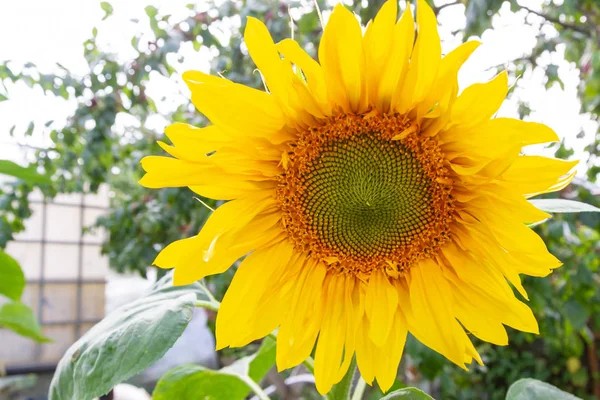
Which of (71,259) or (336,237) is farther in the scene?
(71,259)

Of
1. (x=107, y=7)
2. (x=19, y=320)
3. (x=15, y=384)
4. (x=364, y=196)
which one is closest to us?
(x=364, y=196)

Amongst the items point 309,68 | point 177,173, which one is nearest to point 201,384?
point 177,173

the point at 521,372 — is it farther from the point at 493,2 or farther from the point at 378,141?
the point at 378,141

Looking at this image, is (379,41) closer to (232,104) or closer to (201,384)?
(232,104)

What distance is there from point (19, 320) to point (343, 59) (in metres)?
0.62

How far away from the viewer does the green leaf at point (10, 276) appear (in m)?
0.72

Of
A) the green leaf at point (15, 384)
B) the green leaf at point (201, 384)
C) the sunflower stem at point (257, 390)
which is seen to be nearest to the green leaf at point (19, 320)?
the green leaf at point (201, 384)

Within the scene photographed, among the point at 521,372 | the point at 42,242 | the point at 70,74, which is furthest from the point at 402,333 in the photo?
the point at 42,242

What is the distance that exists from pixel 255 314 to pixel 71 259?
15.9ft

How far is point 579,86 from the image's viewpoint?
1.95 metres

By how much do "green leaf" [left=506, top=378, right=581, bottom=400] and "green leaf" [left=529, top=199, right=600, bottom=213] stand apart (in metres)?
0.19

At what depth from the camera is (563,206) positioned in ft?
1.84

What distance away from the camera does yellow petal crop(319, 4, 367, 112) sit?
0.48 meters

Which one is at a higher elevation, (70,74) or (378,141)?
(70,74)
